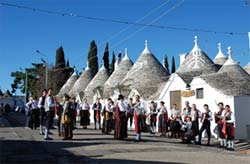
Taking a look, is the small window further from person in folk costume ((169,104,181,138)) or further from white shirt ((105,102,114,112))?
white shirt ((105,102,114,112))

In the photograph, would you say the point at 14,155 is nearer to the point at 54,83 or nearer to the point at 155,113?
the point at 155,113

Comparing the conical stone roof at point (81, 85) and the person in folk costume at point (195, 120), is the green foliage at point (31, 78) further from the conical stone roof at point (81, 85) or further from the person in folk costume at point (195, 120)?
the person in folk costume at point (195, 120)

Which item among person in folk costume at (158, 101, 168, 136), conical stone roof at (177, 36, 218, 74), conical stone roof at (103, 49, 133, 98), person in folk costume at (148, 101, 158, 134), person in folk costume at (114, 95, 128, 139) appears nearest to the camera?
person in folk costume at (114, 95, 128, 139)

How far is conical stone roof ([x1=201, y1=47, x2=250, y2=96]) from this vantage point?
22703 millimetres

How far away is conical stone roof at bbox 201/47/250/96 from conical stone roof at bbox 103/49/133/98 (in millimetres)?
10686

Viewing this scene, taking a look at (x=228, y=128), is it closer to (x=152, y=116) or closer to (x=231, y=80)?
(x=152, y=116)

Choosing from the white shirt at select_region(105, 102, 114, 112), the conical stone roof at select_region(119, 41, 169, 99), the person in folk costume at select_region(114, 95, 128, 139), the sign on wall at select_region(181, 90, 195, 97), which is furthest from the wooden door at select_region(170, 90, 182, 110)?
the person in folk costume at select_region(114, 95, 128, 139)

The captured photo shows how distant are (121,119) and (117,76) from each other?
21.1 metres

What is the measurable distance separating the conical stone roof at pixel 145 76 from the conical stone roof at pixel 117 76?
2.11 meters

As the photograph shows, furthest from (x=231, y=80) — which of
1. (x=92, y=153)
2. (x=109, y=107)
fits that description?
(x=92, y=153)

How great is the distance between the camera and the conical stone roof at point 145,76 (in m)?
29.8

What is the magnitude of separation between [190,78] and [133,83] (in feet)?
21.5

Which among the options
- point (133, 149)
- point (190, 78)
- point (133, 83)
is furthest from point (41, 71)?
point (133, 149)

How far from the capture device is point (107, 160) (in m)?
10.8
